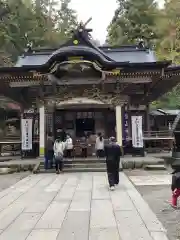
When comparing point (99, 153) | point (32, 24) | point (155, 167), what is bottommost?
point (155, 167)

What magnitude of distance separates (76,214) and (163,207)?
2.00m

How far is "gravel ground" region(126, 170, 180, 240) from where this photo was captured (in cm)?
602

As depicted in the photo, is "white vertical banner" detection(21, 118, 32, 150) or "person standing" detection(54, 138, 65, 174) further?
Result: "white vertical banner" detection(21, 118, 32, 150)

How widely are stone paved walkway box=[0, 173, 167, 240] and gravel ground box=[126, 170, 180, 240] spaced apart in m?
0.16

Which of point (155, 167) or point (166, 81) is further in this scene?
point (166, 81)

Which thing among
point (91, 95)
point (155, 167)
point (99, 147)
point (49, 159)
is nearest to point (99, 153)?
point (99, 147)

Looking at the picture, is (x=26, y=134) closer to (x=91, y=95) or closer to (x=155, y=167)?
(x=91, y=95)

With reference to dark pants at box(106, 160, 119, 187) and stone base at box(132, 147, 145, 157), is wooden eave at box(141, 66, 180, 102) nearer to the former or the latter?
stone base at box(132, 147, 145, 157)

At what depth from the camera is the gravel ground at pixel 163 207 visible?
6016 mm

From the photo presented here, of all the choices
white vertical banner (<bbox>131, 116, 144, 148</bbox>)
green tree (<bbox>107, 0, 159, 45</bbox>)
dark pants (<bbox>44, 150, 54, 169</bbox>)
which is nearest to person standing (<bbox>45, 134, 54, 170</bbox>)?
dark pants (<bbox>44, 150, 54, 169</bbox>)

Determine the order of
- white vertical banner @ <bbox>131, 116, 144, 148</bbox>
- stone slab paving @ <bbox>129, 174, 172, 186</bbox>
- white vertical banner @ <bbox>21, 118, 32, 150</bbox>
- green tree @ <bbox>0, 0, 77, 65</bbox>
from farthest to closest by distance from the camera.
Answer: green tree @ <bbox>0, 0, 77, 65</bbox>, white vertical banner @ <bbox>21, 118, 32, 150</bbox>, white vertical banner @ <bbox>131, 116, 144, 148</bbox>, stone slab paving @ <bbox>129, 174, 172, 186</bbox>

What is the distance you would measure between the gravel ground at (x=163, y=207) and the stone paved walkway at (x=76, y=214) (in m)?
0.16

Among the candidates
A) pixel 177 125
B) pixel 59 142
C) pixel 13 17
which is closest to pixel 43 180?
pixel 59 142

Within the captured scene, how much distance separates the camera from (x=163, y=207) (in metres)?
7.79
